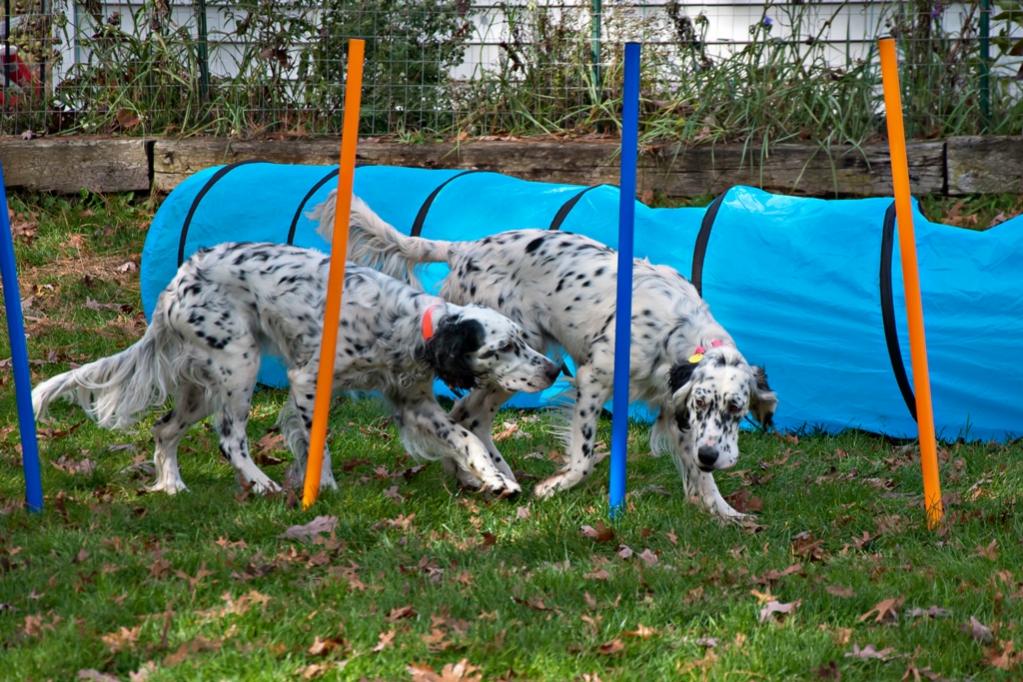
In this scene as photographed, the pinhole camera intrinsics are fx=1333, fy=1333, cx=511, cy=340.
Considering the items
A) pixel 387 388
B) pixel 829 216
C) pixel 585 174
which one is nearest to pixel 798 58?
pixel 585 174

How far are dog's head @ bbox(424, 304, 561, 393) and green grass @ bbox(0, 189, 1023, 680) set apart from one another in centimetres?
50

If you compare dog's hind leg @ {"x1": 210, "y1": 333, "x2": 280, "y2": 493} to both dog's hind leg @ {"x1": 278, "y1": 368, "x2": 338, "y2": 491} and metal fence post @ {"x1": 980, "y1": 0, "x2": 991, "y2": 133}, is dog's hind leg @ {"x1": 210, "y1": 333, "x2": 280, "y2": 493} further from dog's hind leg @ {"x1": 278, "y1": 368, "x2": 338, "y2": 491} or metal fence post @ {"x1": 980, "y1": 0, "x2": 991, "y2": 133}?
metal fence post @ {"x1": 980, "y1": 0, "x2": 991, "y2": 133}

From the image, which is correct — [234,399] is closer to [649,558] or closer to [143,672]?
[649,558]

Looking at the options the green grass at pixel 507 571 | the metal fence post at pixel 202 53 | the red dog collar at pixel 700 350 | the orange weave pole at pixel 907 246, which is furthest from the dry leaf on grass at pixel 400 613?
the metal fence post at pixel 202 53

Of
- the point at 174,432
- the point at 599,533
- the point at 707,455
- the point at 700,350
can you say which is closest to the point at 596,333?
the point at 700,350

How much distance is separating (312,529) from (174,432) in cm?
119

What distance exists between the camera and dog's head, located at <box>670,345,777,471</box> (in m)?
5.01

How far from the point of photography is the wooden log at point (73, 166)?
35.7 feet

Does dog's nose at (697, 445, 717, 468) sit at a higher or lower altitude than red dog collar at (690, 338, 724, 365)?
lower

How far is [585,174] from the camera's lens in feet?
32.5

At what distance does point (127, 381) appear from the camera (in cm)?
606

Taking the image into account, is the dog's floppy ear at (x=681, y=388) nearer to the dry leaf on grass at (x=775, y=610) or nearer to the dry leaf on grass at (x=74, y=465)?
the dry leaf on grass at (x=775, y=610)

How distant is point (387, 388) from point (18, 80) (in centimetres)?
729

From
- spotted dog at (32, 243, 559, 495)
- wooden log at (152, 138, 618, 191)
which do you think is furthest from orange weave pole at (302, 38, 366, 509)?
wooden log at (152, 138, 618, 191)
